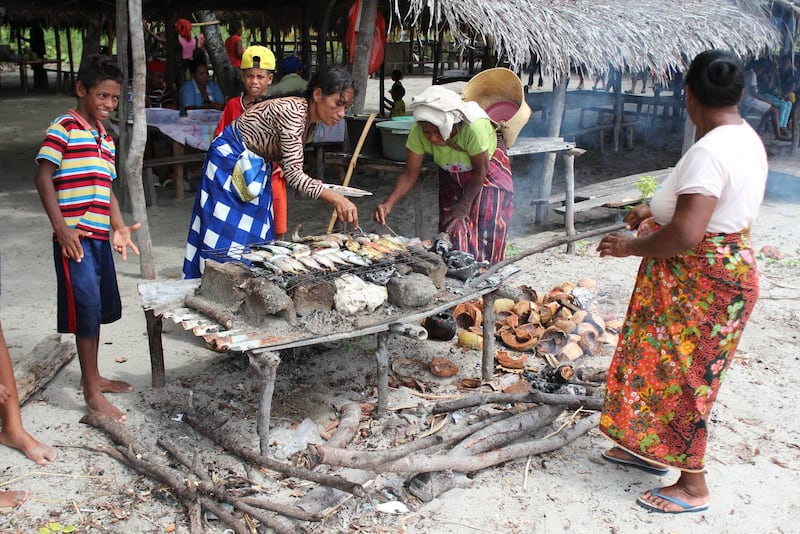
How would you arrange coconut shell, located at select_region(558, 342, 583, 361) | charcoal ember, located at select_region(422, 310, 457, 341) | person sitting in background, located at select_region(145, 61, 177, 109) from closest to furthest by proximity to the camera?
coconut shell, located at select_region(558, 342, 583, 361)
charcoal ember, located at select_region(422, 310, 457, 341)
person sitting in background, located at select_region(145, 61, 177, 109)

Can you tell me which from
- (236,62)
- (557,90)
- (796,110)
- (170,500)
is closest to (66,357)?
(170,500)

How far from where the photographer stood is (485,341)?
4.23 meters

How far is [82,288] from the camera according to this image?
344 cm

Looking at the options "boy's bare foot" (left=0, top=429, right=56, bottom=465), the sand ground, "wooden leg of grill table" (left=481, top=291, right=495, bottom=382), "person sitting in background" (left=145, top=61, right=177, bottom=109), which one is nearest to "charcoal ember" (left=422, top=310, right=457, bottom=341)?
the sand ground

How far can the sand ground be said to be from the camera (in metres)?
2.99

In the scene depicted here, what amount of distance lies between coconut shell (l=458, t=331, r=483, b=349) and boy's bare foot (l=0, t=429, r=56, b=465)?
8.43 ft

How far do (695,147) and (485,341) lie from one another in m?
1.94

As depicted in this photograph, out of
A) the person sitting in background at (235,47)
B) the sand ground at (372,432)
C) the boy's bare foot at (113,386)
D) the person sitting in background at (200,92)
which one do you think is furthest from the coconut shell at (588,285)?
the person sitting in background at (235,47)

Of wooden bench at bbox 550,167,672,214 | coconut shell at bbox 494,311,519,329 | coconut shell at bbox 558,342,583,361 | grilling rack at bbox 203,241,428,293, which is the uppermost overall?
grilling rack at bbox 203,241,428,293

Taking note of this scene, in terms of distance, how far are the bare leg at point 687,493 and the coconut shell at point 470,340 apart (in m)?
1.82

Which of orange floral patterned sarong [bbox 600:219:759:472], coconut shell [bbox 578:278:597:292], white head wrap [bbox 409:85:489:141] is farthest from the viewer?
coconut shell [bbox 578:278:597:292]

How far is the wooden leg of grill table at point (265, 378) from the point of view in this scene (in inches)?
120

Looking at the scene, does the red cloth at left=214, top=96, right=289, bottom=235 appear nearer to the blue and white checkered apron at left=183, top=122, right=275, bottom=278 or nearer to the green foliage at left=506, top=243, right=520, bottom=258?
the blue and white checkered apron at left=183, top=122, right=275, bottom=278

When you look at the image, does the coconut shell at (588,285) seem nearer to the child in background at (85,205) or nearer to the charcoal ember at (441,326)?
the charcoal ember at (441,326)
